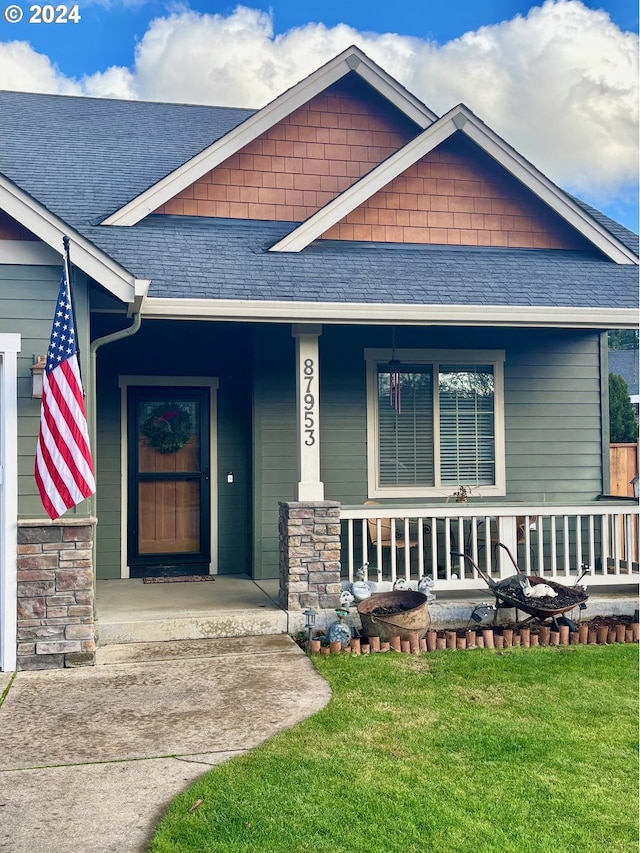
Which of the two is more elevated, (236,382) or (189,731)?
(236,382)

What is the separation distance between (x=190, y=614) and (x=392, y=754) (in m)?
2.96

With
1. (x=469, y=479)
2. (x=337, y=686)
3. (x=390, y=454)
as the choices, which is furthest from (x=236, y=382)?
(x=337, y=686)

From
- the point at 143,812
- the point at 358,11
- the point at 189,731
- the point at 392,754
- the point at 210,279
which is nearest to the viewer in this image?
the point at 143,812

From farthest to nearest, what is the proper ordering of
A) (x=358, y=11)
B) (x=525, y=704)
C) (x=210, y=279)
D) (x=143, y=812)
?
(x=358, y=11), (x=210, y=279), (x=525, y=704), (x=143, y=812)

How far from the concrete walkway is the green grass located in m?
0.19

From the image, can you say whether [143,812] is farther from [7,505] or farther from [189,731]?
[7,505]

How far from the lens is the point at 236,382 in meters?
9.21

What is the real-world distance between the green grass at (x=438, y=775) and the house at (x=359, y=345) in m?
2.32

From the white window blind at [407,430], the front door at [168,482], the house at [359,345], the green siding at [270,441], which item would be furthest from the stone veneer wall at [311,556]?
the front door at [168,482]

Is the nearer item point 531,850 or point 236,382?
point 531,850

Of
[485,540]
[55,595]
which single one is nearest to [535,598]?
[485,540]

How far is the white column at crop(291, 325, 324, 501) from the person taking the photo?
291 inches

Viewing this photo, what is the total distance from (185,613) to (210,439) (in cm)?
258

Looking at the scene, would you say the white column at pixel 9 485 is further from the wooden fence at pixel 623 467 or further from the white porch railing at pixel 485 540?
the wooden fence at pixel 623 467
